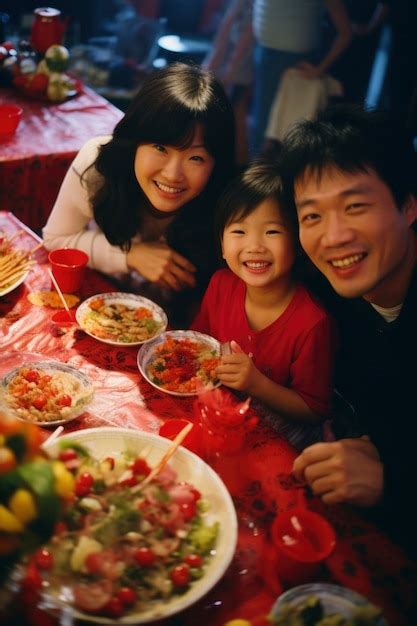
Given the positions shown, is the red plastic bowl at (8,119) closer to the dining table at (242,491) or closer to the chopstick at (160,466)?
the dining table at (242,491)

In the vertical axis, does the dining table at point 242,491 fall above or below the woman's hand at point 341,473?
below

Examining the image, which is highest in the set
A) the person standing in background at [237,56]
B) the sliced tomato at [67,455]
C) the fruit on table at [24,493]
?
the fruit on table at [24,493]

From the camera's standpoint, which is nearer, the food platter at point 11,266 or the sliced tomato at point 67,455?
the sliced tomato at point 67,455

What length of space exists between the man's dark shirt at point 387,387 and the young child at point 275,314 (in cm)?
11

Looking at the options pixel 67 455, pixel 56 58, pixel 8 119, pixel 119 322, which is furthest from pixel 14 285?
pixel 56 58

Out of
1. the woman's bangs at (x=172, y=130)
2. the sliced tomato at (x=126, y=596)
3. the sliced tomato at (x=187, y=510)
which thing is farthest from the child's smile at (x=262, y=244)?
the sliced tomato at (x=126, y=596)

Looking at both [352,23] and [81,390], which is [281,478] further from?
[352,23]

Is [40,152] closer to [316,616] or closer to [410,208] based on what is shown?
[410,208]

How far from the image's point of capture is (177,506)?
1.26m

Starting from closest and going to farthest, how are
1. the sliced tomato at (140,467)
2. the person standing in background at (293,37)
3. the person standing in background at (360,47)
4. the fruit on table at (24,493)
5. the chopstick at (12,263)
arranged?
the fruit on table at (24,493), the sliced tomato at (140,467), the chopstick at (12,263), the person standing in background at (293,37), the person standing in background at (360,47)

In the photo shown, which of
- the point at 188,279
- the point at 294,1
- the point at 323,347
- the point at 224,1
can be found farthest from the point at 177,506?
the point at 224,1

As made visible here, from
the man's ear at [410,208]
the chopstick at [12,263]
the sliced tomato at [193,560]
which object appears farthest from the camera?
the chopstick at [12,263]

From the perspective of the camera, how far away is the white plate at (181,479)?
1.13 metres

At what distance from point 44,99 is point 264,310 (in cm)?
219
